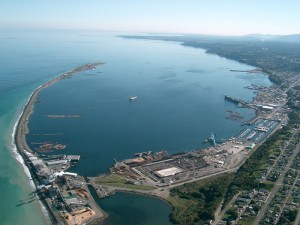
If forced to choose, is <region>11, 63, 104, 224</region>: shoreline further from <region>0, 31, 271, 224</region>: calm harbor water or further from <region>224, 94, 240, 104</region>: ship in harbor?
<region>224, 94, 240, 104</region>: ship in harbor

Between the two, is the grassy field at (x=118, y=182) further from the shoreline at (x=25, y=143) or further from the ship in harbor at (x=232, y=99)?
the ship in harbor at (x=232, y=99)


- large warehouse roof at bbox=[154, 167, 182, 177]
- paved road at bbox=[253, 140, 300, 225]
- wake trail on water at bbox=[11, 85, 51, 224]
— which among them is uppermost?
wake trail on water at bbox=[11, 85, 51, 224]

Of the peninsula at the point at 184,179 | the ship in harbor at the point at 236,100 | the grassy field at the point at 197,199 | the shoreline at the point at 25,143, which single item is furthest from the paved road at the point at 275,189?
the ship in harbor at the point at 236,100

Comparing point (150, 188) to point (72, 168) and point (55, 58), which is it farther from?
point (55, 58)

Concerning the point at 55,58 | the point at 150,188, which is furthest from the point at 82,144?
the point at 55,58

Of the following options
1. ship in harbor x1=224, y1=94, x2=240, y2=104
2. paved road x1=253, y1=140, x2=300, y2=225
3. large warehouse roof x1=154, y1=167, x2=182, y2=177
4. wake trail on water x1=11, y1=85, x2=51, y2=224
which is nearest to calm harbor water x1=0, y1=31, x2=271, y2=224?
wake trail on water x1=11, y1=85, x2=51, y2=224

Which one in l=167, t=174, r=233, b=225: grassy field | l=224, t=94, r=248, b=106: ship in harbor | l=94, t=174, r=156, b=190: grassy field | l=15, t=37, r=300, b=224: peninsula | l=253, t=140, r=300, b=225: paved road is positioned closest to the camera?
l=167, t=174, r=233, b=225: grassy field

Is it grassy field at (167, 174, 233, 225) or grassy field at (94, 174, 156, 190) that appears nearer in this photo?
grassy field at (167, 174, 233, 225)

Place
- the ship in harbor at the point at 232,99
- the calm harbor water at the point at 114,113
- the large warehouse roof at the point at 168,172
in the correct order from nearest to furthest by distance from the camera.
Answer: the calm harbor water at the point at 114,113
the large warehouse roof at the point at 168,172
the ship in harbor at the point at 232,99

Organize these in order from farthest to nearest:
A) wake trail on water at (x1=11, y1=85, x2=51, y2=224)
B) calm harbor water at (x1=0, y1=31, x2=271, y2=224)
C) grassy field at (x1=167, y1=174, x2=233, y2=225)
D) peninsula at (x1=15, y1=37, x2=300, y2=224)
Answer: calm harbor water at (x1=0, y1=31, x2=271, y2=224), peninsula at (x1=15, y1=37, x2=300, y2=224), wake trail on water at (x1=11, y1=85, x2=51, y2=224), grassy field at (x1=167, y1=174, x2=233, y2=225)
